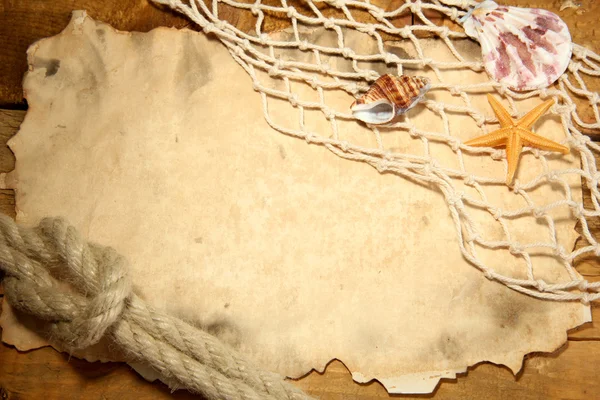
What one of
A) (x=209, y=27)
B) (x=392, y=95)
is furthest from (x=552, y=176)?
(x=209, y=27)

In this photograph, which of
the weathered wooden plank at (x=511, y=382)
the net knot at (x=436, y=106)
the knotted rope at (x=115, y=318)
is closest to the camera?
the knotted rope at (x=115, y=318)

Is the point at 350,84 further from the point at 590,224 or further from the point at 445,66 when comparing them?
the point at 590,224

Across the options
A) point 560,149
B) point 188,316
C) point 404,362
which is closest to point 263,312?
point 188,316

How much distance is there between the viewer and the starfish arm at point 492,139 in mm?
1041

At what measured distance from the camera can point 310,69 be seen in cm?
113

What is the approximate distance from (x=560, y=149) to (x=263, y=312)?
763mm

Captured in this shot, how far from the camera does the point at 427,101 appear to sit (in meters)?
1.11

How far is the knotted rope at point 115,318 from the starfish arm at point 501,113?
2.43 ft

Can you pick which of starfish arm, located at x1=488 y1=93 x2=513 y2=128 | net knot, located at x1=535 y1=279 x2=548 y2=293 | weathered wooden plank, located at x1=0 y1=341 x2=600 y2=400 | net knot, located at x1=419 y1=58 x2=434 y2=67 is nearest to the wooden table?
weathered wooden plank, located at x1=0 y1=341 x2=600 y2=400

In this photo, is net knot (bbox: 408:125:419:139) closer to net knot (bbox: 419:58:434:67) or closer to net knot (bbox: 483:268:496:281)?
net knot (bbox: 419:58:434:67)

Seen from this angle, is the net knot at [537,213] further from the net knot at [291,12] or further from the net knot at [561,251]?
the net knot at [291,12]

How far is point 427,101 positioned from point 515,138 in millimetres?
215

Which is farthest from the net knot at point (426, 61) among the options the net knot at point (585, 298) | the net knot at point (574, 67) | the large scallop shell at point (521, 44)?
the net knot at point (585, 298)

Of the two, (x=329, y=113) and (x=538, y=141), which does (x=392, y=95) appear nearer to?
(x=329, y=113)
